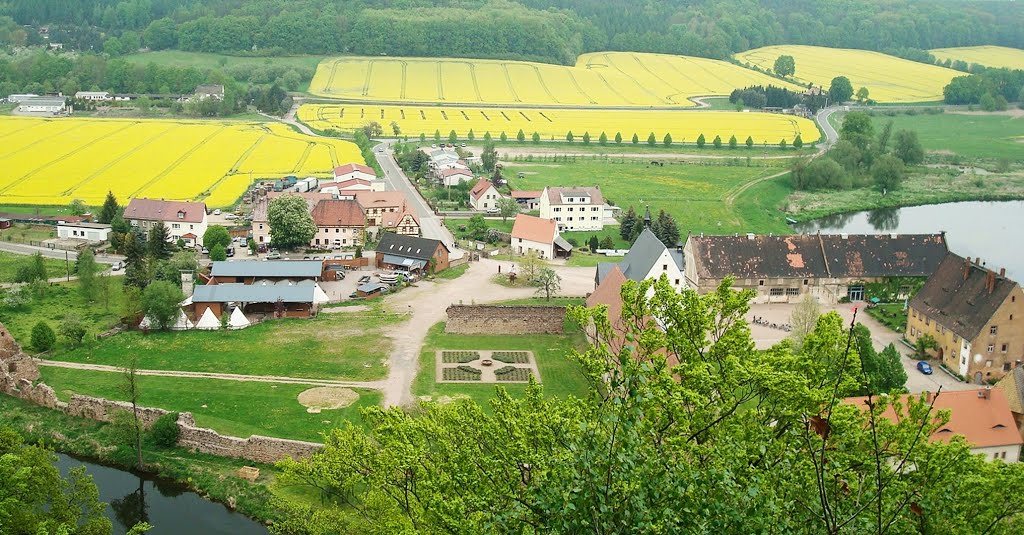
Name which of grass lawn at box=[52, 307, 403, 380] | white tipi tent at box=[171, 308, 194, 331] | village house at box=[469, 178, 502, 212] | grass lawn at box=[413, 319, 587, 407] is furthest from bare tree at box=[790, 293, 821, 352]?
village house at box=[469, 178, 502, 212]

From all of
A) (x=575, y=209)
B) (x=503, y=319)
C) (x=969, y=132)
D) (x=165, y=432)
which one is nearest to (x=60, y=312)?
(x=165, y=432)

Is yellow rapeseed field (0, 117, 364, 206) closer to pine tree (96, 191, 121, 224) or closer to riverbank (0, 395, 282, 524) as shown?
pine tree (96, 191, 121, 224)

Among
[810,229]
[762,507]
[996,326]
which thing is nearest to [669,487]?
[762,507]

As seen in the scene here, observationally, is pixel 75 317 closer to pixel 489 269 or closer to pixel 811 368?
pixel 489 269

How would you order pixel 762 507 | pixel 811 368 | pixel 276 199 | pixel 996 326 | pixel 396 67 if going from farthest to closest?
pixel 396 67, pixel 276 199, pixel 996 326, pixel 811 368, pixel 762 507

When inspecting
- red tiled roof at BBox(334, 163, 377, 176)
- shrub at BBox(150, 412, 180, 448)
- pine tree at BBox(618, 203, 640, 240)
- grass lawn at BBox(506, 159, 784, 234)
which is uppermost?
red tiled roof at BBox(334, 163, 377, 176)

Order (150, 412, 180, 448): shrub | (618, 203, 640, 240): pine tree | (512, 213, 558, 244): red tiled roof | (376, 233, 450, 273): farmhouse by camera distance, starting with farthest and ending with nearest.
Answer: (618, 203, 640, 240): pine tree < (512, 213, 558, 244): red tiled roof < (376, 233, 450, 273): farmhouse < (150, 412, 180, 448): shrub

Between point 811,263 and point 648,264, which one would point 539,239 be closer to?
A: point 648,264
